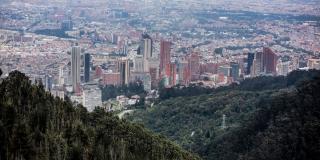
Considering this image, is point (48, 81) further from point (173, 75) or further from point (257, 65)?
point (257, 65)

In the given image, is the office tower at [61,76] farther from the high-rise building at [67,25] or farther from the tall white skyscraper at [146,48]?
the high-rise building at [67,25]

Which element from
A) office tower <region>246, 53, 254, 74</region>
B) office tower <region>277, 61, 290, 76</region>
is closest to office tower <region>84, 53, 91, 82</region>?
office tower <region>246, 53, 254, 74</region>

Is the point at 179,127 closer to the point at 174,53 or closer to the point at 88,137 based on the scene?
the point at 88,137

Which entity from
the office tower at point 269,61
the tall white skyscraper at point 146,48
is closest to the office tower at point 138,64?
the tall white skyscraper at point 146,48

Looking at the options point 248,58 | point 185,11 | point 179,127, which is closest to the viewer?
point 179,127

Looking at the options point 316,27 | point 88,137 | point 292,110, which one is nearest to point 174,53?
point 316,27

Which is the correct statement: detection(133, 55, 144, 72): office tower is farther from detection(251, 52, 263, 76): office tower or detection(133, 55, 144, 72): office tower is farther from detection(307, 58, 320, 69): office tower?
detection(307, 58, 320, 69): office tower
